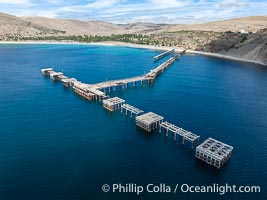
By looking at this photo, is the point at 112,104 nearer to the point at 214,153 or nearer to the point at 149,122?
the point at 149,122

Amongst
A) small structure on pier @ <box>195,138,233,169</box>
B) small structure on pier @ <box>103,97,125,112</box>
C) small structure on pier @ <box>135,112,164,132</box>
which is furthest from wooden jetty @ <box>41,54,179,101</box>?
small structure on pier @ <box>195,138,233,169</box>

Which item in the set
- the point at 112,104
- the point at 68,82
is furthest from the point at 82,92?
the point at 112,104

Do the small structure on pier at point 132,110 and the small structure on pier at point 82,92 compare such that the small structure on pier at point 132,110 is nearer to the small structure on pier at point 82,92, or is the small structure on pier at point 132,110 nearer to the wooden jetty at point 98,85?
the wooden jetty at point 98,85

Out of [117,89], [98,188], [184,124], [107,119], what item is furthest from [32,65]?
[98,188]

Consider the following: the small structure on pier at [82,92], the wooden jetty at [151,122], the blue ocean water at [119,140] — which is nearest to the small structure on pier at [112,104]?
the wooden jetty at [151,122]

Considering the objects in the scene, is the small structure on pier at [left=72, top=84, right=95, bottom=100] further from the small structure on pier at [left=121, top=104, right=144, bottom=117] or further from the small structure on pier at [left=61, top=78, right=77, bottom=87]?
the small structure on pier at [left=121, top=104, right=144, bottom=117]
